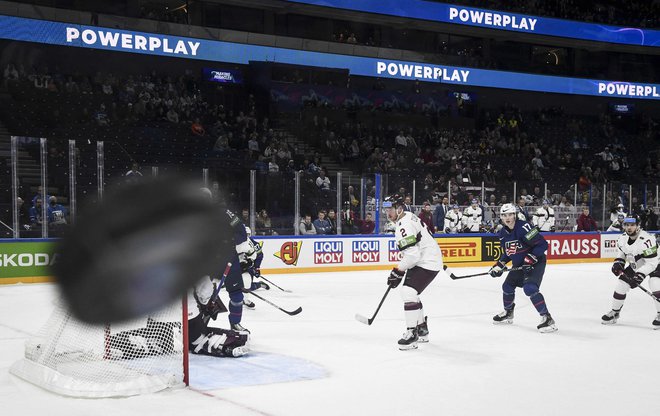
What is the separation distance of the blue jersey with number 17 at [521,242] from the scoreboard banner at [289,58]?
45.6ft

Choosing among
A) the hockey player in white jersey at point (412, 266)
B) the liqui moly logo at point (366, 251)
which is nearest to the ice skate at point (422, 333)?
Answer: the hockey player in white jersey at point (412, 266)

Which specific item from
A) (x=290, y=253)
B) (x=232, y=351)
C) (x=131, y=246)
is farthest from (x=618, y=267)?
(x=290, y=253)

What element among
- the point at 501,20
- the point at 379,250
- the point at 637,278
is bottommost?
the point at 379,250

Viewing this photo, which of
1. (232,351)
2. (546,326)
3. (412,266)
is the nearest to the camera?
(232,351)

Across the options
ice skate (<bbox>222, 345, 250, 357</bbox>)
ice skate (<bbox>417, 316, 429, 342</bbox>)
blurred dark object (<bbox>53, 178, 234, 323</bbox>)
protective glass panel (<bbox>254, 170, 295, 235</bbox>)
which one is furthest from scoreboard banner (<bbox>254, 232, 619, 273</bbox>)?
blurred dark object (<bbox>53, 178, 234, 323</bbox>)

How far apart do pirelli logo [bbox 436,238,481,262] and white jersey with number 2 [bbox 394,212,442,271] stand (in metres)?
9.23

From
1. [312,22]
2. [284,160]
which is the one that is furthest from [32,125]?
[312,22]

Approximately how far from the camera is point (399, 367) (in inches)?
250

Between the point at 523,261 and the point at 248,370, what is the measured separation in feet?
12.7

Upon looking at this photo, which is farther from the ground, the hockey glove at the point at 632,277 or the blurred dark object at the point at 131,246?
the blurred dark object at the point at 131,246

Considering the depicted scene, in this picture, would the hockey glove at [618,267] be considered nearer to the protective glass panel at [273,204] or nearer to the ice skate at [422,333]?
the ice skate at [422,333]

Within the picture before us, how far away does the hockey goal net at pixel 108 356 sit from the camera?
5.21 metres

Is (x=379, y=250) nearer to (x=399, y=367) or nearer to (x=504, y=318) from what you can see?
(x=504, y=318)

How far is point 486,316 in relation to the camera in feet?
31.5
